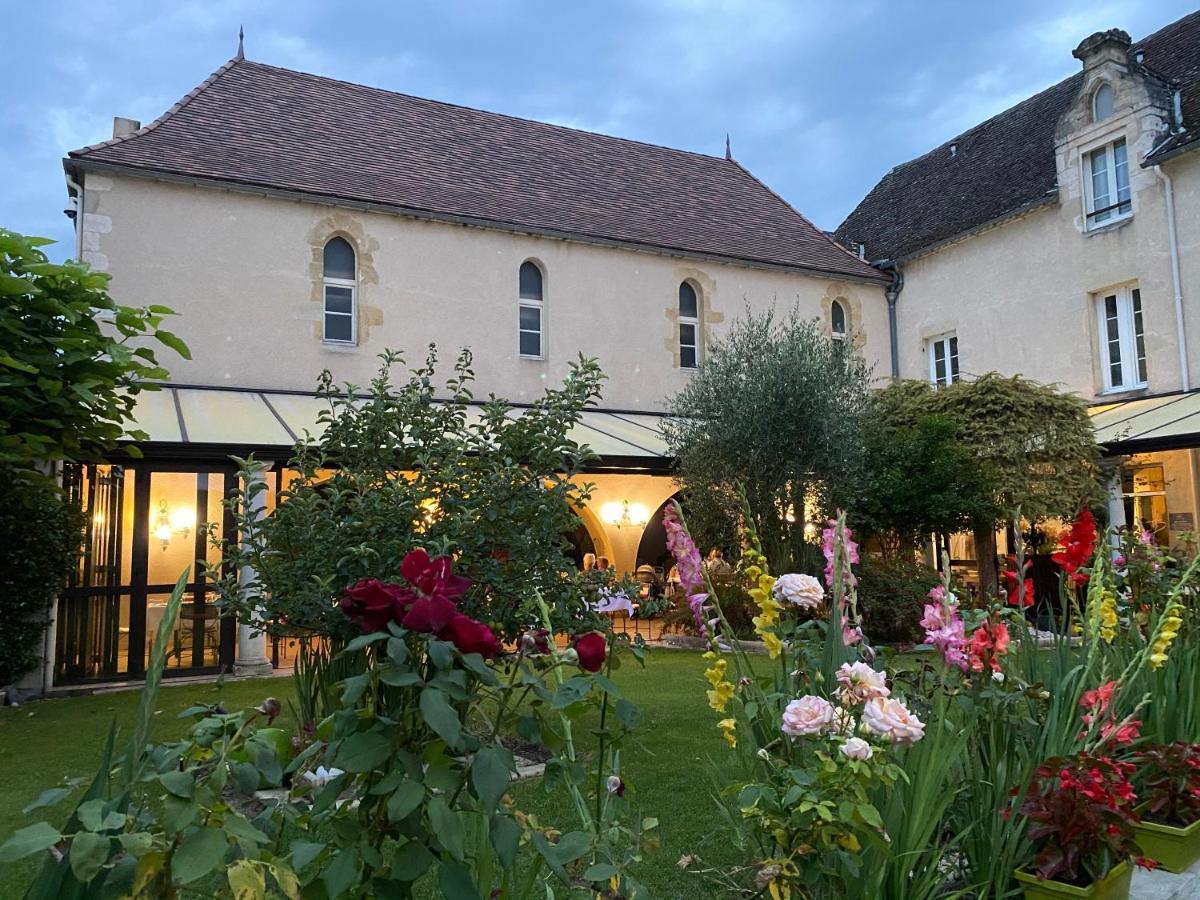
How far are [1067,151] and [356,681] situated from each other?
1600 centimetres

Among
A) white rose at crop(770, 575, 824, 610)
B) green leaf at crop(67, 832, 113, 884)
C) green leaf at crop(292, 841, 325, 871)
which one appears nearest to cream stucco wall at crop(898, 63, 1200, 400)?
white rose at crop(770, 575, 824, 610)

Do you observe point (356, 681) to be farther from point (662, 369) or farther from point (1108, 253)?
point (1108, 253)

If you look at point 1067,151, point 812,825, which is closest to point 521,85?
point 1067,151

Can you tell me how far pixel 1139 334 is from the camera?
517 inches

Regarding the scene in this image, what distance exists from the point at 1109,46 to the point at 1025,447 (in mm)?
7181

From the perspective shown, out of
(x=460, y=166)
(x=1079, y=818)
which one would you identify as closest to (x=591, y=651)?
(x=1079, y=818)

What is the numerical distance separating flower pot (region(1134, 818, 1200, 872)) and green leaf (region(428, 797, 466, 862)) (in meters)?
2.99

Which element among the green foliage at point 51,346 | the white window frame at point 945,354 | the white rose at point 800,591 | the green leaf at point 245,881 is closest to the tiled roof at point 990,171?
the white window frame at point 945,354

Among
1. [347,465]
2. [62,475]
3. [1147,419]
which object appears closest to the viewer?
[347,465]

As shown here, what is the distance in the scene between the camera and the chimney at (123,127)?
39.3 ft

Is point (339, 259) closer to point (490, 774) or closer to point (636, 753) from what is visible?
point (636, 753)

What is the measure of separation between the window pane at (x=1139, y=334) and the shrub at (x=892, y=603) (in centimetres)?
525

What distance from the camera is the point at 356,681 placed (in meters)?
1.40

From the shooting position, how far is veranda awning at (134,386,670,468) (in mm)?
9070
